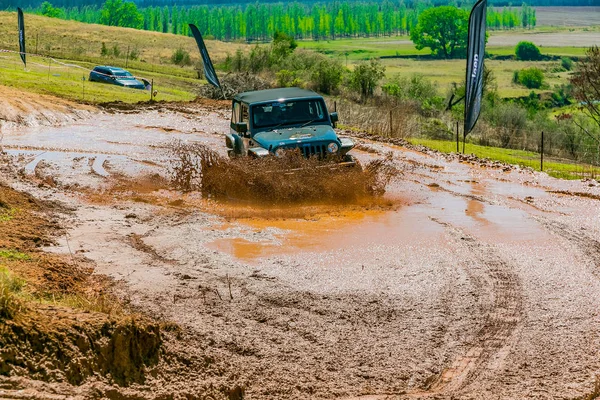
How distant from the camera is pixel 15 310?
836 cm

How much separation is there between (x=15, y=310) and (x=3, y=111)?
906 inches

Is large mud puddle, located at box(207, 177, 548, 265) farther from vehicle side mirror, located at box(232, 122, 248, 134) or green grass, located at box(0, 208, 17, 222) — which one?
green grass, located at box(0, 208, 17, 222)

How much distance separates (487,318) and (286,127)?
8.73 meters

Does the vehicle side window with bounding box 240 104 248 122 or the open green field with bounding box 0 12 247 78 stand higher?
the open green field with bounding box 0 12 247 78

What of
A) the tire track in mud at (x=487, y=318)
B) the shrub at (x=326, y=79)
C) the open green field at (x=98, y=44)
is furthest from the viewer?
the open green field at (x=98, y=44)

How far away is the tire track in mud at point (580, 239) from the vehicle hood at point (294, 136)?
180 inches

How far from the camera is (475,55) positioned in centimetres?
2373

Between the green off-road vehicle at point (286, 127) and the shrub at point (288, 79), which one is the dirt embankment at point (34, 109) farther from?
the shrub at point (288, 79)

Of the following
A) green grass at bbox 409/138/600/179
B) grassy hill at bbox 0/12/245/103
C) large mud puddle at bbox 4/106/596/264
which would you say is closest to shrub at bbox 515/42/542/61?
grassy hill at bbox 0/12/245/103

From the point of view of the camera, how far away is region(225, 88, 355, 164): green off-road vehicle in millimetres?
17328

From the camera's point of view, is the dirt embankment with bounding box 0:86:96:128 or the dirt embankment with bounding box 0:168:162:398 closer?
the dirt embankment with bounding box 0:168:162:398

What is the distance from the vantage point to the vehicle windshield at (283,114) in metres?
18.2

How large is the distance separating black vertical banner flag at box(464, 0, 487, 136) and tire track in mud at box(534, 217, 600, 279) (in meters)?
8.17

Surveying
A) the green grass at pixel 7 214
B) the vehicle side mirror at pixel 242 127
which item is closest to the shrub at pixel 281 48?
the vehicle side mirror at pixel 242 127
